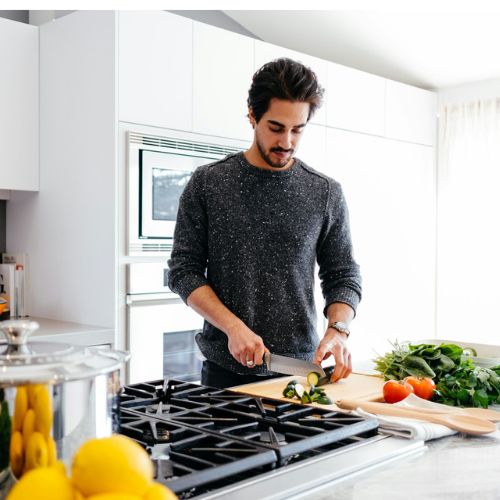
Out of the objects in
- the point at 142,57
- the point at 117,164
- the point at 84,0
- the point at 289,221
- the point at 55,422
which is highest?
the point at 84,0

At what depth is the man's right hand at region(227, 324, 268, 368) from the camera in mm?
1595

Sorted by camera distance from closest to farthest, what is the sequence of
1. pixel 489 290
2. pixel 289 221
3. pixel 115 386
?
pixel 115 386 < pixel 289 221 < pixel 489 290

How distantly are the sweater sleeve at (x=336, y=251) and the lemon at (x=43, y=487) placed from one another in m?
1.35

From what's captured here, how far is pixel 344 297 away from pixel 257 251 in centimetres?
27

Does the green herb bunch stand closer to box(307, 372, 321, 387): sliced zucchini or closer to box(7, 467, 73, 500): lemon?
box(307, 372, 321, 387): sliced zucchini

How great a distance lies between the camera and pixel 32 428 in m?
0.77

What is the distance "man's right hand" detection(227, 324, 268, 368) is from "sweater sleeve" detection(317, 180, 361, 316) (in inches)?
15.8

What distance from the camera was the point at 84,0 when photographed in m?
2.94

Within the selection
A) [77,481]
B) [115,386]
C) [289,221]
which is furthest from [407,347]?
[77,481]

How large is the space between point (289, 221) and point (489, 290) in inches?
108

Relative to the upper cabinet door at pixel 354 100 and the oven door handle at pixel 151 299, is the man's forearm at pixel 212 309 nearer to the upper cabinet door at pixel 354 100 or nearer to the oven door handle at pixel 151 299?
the oven door handle at pixel 151 299

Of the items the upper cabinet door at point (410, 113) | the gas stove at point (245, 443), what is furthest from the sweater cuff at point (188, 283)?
the upper cabinet door at point (410, 113)

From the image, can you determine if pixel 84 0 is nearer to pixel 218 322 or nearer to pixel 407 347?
pixel 218 322

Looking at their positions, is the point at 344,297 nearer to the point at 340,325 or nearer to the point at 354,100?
the point at 340,325
